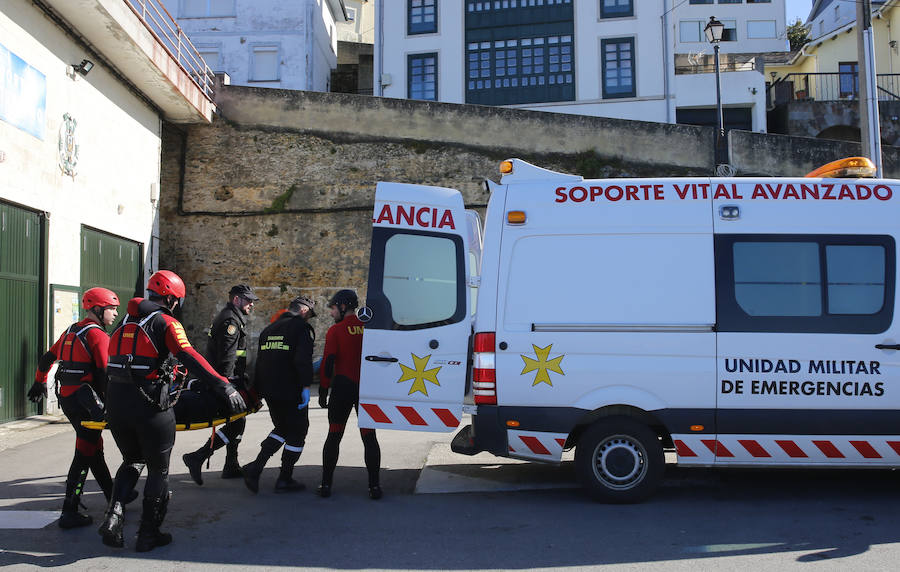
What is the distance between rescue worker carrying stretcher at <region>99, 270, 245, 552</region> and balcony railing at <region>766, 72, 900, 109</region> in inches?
1078

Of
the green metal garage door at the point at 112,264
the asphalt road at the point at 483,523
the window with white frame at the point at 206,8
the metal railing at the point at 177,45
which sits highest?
the window with white frame at the point at 206,8

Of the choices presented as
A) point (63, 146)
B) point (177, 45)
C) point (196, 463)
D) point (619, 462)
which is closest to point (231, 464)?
point (196, 463)

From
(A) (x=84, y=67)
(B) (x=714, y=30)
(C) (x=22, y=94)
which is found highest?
(B) (x=714, y=30)

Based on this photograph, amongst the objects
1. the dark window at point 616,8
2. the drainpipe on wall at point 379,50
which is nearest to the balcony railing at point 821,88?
the dark window at point 616,8

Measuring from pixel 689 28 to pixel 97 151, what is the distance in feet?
102

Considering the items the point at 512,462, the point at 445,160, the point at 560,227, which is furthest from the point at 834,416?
the point at 445,160

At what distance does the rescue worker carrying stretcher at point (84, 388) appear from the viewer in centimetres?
518

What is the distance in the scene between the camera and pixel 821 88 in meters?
28.1

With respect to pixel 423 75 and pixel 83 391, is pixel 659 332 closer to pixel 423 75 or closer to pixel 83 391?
pixel 83 391

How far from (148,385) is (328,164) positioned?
11.7 m

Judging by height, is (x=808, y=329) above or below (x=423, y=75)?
below

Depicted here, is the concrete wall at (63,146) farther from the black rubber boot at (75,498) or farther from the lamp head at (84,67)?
the black rubber boot at (75,498)

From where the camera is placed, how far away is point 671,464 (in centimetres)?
698

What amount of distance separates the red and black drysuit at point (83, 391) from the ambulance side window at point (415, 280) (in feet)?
6.75
